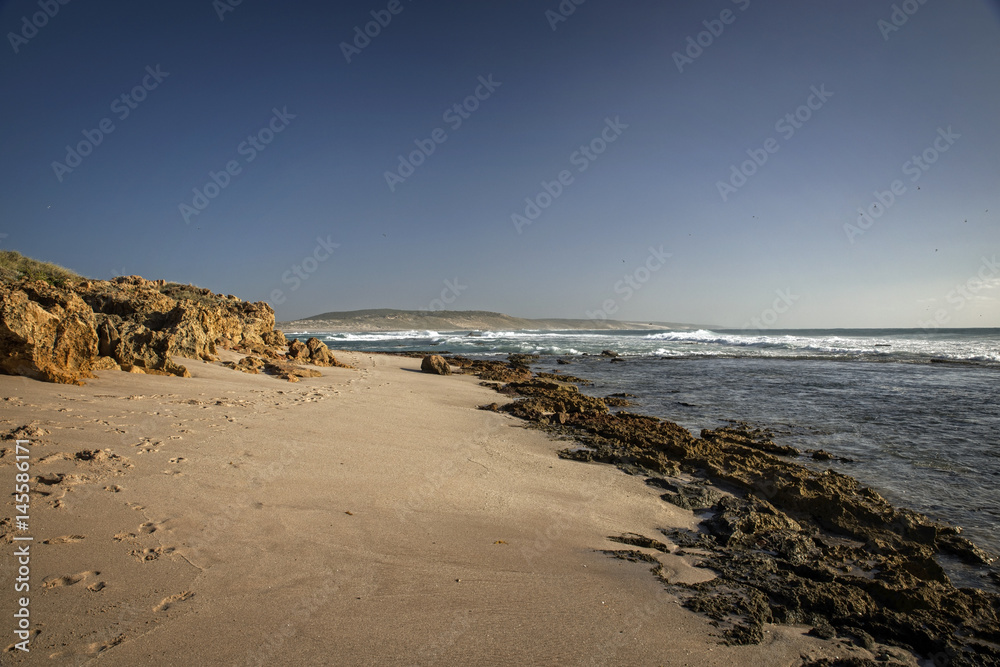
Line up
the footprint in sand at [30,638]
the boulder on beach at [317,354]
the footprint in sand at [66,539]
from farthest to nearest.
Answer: the boulder on beach at [317,354] → the footprint in sand at [66,539] → the footprint in sand at [30,638]

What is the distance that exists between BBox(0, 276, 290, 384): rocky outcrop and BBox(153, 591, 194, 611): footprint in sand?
4.84 meters

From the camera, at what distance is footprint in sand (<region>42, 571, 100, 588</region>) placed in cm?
222

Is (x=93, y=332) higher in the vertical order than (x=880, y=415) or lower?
higher

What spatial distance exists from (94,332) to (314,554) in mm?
5382

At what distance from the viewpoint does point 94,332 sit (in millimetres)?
5875

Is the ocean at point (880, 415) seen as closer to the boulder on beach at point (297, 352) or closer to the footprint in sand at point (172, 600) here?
the footprint in sand at point (172, 600)

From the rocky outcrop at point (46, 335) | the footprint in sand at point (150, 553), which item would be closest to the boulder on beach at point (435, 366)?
the rocky outcrop at point (46, 335)

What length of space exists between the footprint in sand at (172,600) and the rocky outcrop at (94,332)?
484 cm

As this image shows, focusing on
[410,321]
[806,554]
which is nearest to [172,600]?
[806,554]

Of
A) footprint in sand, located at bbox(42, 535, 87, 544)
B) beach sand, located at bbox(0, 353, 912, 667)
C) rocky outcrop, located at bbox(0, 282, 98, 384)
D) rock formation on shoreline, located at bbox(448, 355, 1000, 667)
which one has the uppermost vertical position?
rocky outcrop, located at bbox(0, 282, 98, 384)

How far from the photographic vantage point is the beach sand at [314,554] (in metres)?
2.12

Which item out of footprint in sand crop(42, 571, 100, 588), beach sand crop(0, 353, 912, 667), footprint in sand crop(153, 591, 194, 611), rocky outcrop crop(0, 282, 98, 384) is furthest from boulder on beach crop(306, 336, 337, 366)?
footprint in sand crop(153, 591, 194, 611)

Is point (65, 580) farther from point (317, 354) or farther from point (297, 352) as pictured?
point (297, 352)

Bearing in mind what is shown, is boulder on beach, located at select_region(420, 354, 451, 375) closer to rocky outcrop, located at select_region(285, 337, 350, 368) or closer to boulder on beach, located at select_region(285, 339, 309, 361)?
rocky outcrop, located at select_region(285, 337, 350, 368)
